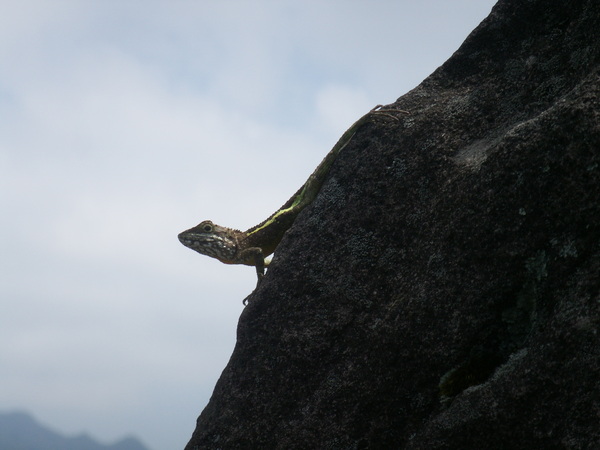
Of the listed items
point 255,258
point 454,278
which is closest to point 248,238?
point 255,258

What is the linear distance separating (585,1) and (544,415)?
136 inches

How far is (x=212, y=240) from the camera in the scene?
8.41 meters

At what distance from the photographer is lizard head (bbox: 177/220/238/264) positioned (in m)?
8.37

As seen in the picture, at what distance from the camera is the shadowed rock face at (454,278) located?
3.71 meters

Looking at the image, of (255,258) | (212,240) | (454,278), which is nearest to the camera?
(454,278)

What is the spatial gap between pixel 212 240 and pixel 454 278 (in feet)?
15.6

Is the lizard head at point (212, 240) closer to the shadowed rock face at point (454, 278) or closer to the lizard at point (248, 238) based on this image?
the lizard at point (248, 238)

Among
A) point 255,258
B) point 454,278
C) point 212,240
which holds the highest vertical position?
point 212,240

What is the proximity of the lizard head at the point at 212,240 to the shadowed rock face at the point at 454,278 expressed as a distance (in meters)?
2.61

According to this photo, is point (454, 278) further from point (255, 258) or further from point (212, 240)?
point (212, 240)

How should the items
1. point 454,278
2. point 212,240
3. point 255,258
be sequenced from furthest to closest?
1. point 212,240
2. point 255,258
3. point 454,278

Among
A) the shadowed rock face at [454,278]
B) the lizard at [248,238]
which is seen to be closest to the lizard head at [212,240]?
the lizard at [248,238]

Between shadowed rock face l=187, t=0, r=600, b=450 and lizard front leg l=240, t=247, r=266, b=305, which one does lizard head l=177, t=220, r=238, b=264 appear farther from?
shadowed rock face l=187, t=0, r=600, b=450

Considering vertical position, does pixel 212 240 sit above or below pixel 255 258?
above
